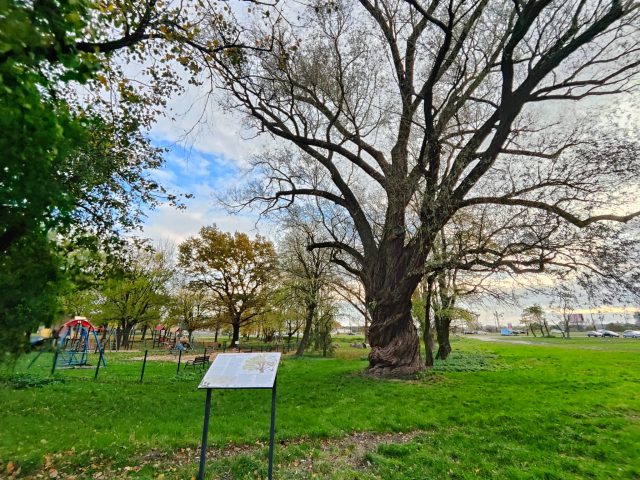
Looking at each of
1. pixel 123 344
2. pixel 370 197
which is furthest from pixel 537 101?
pixel 123 344

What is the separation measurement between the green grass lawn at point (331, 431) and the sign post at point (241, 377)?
27.6 inches

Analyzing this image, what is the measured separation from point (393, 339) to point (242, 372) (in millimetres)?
8920

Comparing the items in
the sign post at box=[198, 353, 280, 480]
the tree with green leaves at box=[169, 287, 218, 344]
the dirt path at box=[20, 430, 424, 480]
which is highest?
the tree with green leaves at box=[169, 287, 218, 344]

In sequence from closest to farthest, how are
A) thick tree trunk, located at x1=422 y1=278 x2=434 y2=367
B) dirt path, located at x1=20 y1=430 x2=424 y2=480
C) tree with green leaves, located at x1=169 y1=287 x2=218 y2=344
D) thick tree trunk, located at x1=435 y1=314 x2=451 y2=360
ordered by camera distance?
dirt path, located at x1=20 y1=430 x2=424 y2=480, thick tree trunk, located at x1=422 y1=278 x2=434 y2=367, thick tree trunk, located at x1=435 y1=314 x2=451 y2=360, tree with green leaves, located at x1=169 y1=287 x2=218 y2=344

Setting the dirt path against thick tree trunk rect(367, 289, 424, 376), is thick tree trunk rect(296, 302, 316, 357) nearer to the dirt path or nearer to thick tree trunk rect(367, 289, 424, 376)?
thick tree trunk rect(367, 289, 424, 376)

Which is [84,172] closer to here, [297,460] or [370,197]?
[297,460]

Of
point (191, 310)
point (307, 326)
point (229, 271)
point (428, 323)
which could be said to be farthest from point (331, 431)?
point (191, 310)

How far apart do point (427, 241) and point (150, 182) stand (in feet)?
27.0

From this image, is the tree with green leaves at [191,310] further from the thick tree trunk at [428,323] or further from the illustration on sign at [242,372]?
the illustration on sign at [242,372]

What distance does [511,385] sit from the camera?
11141 millimetres

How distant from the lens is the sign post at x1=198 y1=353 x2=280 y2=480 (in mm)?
4023

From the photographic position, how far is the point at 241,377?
4.23 meters

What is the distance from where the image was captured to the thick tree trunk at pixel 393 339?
1184 centimetres

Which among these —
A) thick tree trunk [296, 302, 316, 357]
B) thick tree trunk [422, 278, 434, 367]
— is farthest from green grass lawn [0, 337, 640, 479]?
thick tree trunk [296, 302, 316, 357]
